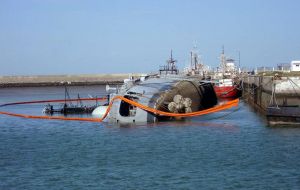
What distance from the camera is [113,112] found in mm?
52906

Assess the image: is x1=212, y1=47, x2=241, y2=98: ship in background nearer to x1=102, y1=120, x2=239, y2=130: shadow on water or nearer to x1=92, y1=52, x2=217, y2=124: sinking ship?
x1=92, y1=52, x2=217, y2=124: sinking ship

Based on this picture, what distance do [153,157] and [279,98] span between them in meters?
27.3

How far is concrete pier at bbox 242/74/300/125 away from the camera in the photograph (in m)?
45.4

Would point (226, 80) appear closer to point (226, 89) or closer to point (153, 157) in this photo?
point (226, 89)

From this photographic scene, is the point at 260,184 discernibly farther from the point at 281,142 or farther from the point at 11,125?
the point at 11,125

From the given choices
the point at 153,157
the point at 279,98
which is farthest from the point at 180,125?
the point at 153,157

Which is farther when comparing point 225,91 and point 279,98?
point 225,91

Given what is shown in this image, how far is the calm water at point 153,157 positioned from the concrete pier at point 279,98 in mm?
1214

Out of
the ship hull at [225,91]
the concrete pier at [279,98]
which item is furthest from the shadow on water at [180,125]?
the ship hull at [225,91]

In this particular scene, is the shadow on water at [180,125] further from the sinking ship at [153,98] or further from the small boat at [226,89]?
the small boat at [226,89]

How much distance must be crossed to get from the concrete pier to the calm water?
121 cm

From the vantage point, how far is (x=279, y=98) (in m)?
58.8

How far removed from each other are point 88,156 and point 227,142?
10093 millimetres

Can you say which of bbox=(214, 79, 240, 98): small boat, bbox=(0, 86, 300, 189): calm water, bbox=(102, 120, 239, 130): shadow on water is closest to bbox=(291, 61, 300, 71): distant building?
bbox=(214, 79, 240, 98): small boat
